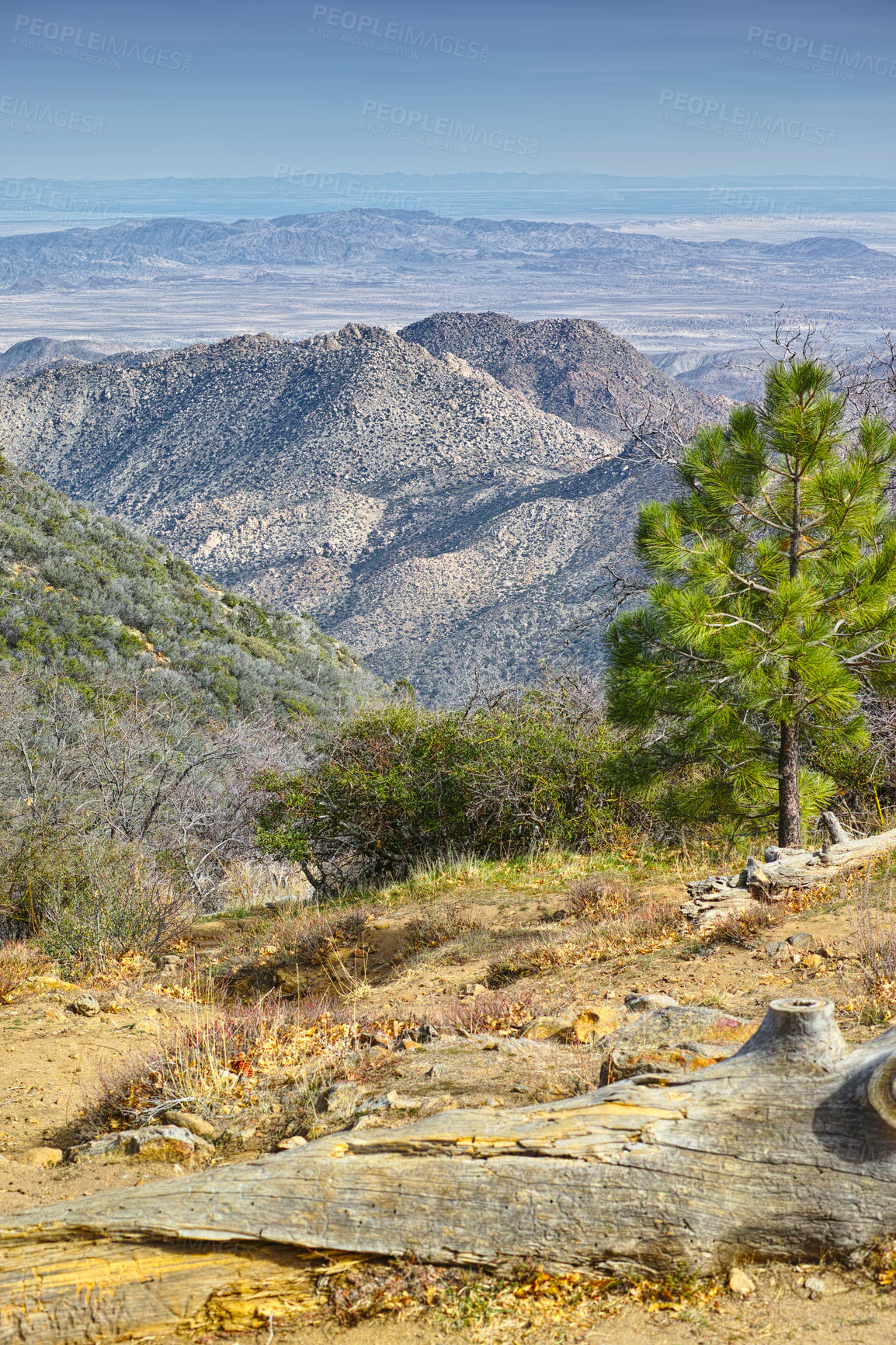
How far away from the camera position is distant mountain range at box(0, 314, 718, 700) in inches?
2271

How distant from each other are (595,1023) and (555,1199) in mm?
1905

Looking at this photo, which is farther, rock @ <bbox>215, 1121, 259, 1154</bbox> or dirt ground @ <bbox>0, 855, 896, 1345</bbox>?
rock @ <bbox>215, 1121, 259, 1154</bbox>

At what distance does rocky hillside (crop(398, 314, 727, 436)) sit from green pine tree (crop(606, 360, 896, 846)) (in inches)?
3648

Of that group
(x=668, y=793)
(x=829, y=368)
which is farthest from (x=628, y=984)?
(x=829, y=368)

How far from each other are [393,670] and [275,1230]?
158ft

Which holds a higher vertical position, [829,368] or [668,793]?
[829,368]

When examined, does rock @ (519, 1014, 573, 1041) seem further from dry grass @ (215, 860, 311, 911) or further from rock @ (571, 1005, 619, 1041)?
dry grass @ (215, 860, 311, 911)

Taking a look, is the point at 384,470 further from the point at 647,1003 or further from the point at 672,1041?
the point at 672,1041

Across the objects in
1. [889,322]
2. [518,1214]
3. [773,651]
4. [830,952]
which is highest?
[889,322]

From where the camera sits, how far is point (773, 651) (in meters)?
7.49

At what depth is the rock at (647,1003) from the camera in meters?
4.85

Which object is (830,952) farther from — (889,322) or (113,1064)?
(889,322)

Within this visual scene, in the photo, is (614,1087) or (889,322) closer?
(614,1087)

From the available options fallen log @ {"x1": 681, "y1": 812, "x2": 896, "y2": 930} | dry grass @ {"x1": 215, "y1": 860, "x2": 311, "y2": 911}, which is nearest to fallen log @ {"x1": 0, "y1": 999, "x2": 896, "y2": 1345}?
fallen log @ {"x1": 681, "y1": 812, "x2": 896, "y2": 930}
